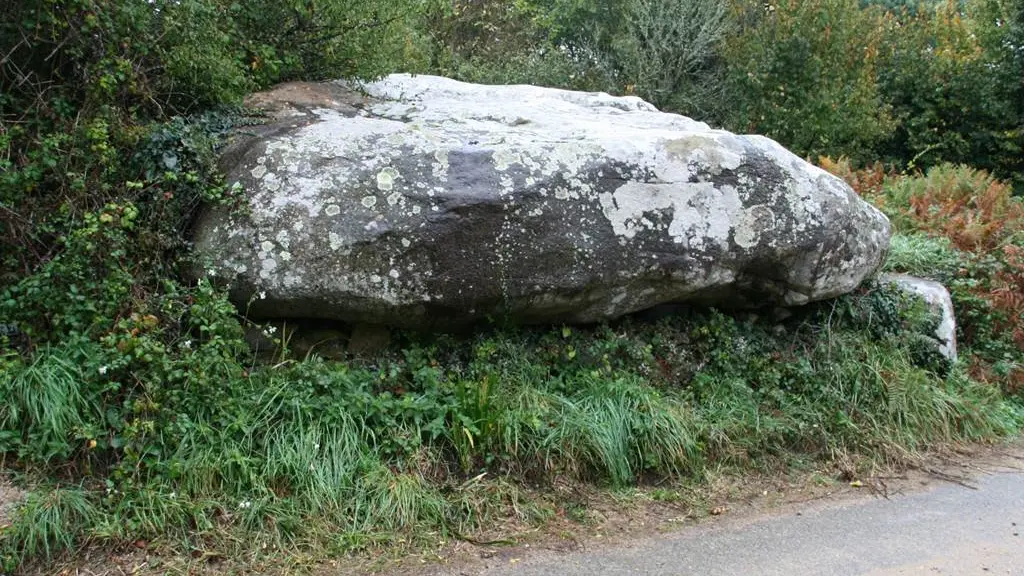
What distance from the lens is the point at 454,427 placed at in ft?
14.8

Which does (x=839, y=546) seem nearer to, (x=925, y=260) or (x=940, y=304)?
(x=940, y=304)

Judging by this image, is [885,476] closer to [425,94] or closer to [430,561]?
[430,561]

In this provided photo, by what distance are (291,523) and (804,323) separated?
396cm

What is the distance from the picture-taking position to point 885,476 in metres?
5.13

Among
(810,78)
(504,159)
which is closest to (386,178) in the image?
(504,159)

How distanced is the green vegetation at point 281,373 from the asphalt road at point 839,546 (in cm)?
48

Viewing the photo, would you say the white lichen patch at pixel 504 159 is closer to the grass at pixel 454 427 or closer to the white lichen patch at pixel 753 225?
the grass at pixel 454 427

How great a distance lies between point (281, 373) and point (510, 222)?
5.05 ft

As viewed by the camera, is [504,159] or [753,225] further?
[753,225]

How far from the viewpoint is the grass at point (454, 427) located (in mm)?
3875

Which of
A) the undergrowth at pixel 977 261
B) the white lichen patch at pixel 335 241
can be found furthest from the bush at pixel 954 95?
the white lichen patch at pixel 335 241

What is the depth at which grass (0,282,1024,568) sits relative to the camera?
12.7 ft

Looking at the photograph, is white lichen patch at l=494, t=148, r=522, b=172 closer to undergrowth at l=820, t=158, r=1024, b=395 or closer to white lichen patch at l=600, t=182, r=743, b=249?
white lichen patch at l=600, t=182, r=743, b=249

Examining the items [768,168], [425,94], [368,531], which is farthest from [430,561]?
[425,94]
